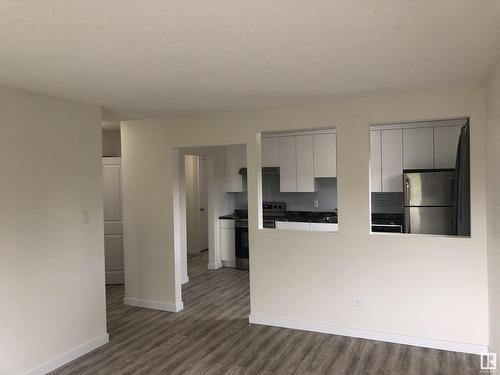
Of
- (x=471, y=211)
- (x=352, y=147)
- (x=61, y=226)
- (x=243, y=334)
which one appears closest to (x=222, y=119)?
(x=352, y=147)

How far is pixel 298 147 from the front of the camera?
6.40 m

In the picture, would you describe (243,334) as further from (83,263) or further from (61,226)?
(61,226)

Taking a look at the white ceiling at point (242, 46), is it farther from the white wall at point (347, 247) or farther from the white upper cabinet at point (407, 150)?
the white upper cabinet at point (407, 150)

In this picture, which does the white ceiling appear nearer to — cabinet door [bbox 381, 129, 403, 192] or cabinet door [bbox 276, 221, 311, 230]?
cabinet door [bbox 381, 129, 403, 192]

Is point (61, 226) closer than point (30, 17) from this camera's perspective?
Answer: No

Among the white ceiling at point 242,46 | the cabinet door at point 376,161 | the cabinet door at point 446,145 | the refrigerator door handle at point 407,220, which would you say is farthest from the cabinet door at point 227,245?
→ the white ceiling at point 242,46

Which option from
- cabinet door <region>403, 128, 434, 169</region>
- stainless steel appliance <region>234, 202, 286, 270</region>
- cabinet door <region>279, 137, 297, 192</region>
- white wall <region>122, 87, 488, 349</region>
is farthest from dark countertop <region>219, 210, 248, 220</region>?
cabinet door <region>403, 128, 434, 169</region>

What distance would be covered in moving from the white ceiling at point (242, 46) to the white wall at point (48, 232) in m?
0.33

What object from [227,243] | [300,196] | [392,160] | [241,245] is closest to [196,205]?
[227,243]

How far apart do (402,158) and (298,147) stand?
160 cm

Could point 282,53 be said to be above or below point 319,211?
above

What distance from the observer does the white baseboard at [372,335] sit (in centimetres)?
352

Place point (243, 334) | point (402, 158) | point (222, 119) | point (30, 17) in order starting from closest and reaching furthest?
point (30, 17)
point (243, 334)
point (222, 119)
point (402, 158)

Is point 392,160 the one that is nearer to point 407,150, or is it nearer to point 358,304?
point 407,150
